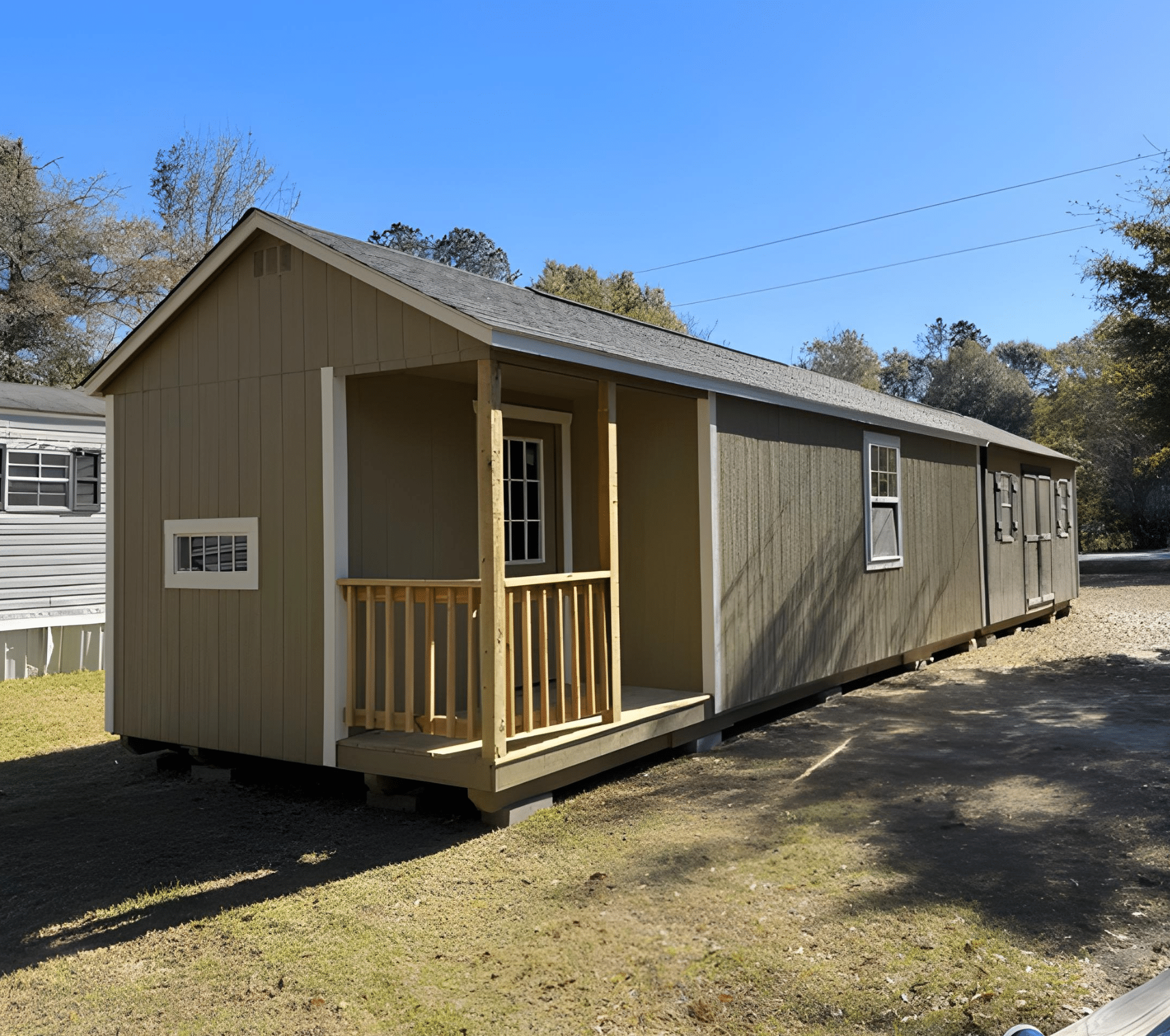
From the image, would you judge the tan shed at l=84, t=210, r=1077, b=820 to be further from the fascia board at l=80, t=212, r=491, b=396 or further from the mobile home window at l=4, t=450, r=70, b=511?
the mobile home window at l=4, t=450, r=70, b=511

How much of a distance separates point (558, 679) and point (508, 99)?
22.0m

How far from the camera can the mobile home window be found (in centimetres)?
1110

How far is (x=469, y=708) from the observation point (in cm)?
524

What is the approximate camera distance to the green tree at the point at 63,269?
23203 mm

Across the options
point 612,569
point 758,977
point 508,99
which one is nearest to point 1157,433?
point 508,99

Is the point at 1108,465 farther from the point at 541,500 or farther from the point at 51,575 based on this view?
the point at 51,575

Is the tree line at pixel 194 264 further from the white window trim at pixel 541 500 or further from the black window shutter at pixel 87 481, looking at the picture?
the white window trim at pixel 541 500

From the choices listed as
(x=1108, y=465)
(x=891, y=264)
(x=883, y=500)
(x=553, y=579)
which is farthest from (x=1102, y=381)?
(x=553, y=579)

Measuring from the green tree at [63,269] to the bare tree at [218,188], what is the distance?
2.35 meters

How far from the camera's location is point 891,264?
36219 millimetres

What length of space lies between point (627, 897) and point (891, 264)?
35.7 m

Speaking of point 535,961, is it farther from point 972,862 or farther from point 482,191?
point 482,191

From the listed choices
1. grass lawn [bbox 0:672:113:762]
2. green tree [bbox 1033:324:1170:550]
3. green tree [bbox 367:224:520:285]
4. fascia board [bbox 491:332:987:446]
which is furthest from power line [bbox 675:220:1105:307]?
grass lawn [bbox 0:672:113:762]

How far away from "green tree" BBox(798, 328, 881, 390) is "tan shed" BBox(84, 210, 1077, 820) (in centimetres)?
5207
